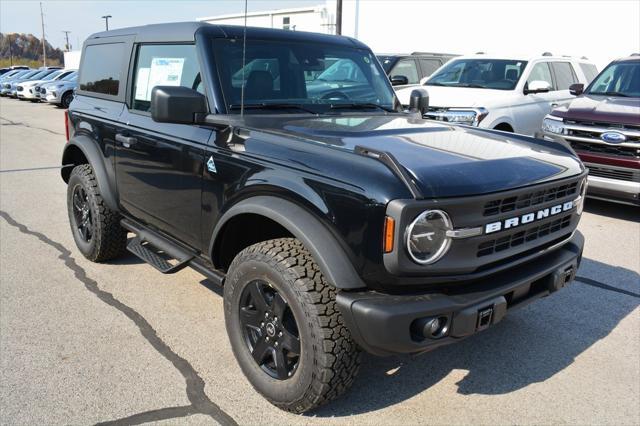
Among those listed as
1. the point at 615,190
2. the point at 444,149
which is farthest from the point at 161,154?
the point at 615,190

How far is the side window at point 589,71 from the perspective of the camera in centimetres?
1080

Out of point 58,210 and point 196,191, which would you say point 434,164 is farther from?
point 58,210

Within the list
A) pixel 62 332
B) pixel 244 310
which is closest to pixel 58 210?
pixel 62 332

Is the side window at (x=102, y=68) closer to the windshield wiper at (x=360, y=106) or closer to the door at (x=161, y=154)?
the door at (x=161, y=154)

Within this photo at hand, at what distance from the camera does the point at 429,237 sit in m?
2.42

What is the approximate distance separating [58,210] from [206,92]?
4.27m

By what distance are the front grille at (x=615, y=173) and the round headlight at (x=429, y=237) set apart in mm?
5065

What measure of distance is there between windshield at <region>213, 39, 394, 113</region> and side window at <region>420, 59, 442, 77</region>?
866 cm

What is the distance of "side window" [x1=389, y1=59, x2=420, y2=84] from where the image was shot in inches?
478

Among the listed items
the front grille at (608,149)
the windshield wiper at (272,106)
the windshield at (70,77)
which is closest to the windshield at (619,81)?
the front grille at (608,149)

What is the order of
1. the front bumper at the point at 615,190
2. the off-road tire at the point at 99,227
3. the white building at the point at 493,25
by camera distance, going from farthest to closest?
the white building at the point at 493,25 → the front bumper at the point at 615,190 → the off-road tire at the point at 99,227

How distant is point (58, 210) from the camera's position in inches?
270

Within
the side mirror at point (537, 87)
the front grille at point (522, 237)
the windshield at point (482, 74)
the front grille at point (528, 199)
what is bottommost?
the front grille at point (522, 237)

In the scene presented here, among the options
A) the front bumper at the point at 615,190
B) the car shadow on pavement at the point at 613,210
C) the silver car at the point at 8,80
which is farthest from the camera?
the silver car at the point at 8,80
